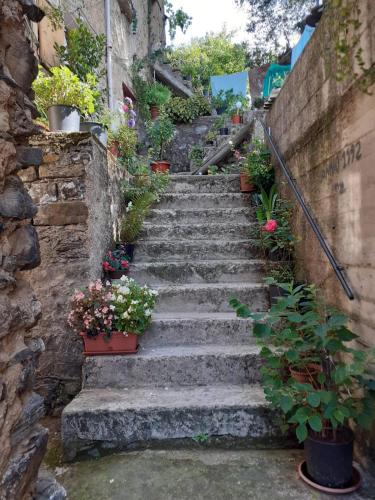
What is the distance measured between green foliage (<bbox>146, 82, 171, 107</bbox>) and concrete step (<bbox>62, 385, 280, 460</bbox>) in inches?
330

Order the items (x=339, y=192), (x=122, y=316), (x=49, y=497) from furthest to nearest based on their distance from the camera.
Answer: (x=122, y=316)
(x=339, y=192)
(x=49, y=497)

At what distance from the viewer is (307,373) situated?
87.0 inches

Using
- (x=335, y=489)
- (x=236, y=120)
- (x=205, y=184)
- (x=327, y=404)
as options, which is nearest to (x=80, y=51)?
(x=205, y=184)

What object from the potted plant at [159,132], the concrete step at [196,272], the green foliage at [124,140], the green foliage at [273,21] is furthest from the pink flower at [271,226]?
the green foliage at [273,21]

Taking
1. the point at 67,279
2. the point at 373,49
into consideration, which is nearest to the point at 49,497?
the point at 67,279

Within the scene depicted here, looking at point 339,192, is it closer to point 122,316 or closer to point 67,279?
point 122,316

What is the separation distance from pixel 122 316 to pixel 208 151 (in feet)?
21.7

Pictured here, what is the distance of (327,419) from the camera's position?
187 cm

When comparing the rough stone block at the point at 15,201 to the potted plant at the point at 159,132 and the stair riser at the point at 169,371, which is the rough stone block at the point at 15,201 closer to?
the stair riser at the point at 169,371

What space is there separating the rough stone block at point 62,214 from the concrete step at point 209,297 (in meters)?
0.91

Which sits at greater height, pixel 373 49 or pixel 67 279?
pixel 373 49

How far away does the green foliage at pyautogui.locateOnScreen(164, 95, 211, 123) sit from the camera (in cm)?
1012

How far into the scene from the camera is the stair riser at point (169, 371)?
2574 mm

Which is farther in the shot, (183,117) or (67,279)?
(183,117)
